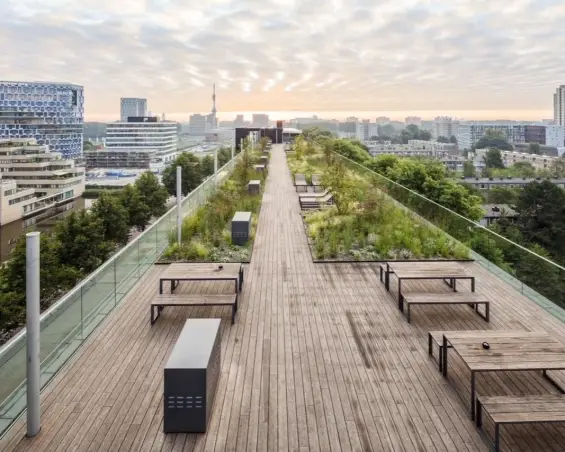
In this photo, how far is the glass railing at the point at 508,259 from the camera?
21.6 ft

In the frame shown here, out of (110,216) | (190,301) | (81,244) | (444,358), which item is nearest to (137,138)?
(110,216)

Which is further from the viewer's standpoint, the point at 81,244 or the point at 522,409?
A: the point at 81,244

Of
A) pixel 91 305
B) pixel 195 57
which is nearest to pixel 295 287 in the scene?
pixel 91 305

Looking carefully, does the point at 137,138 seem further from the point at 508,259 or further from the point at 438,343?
the point at 438,343

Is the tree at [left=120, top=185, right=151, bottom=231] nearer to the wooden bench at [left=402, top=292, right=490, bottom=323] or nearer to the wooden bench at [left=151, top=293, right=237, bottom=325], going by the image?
the wooden bench at [left=151, top=293, right=237, bottom=325]

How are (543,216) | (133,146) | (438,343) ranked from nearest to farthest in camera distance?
1. (438,343)
2. (543,216)
3. (133,146)

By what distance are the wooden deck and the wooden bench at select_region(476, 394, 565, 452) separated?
0.98ft

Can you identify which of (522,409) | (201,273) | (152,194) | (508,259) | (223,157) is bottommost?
(522,409)

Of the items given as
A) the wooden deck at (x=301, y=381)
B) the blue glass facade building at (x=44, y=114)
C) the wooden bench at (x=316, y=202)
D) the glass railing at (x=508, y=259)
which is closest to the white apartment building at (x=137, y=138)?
the blue glass facade building at (x=44, y=114)

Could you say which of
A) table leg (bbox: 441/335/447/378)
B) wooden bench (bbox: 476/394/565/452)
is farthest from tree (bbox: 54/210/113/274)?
wooden bench (bbox: 476/394/565/452)

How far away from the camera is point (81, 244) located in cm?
2750

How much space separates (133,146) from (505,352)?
160 m

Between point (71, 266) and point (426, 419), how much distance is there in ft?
87.2

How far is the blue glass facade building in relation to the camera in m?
136
